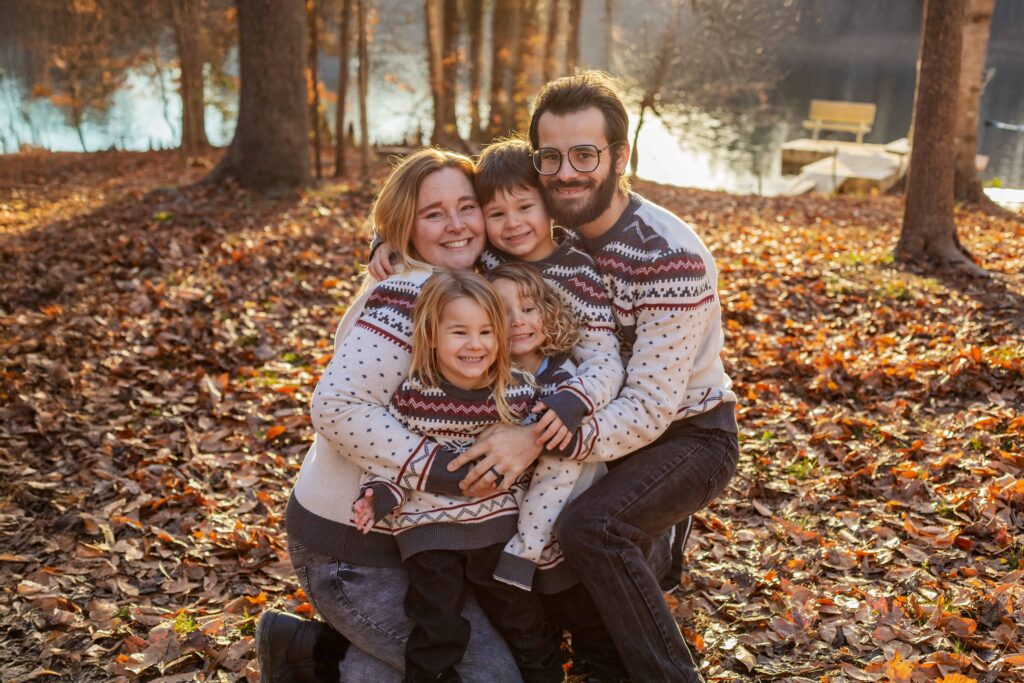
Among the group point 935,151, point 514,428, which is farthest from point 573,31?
point 514,428

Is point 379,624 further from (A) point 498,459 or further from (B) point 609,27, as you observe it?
(B) point 609,27

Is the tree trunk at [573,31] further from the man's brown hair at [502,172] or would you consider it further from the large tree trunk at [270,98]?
the man's brown hair at [502,172]

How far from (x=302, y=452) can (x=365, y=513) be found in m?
2.57

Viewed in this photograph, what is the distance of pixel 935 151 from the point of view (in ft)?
28.7

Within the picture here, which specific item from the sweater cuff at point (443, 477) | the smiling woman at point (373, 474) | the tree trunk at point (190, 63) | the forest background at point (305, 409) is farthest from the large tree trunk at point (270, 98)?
the sweater cuff at point (443, 477)

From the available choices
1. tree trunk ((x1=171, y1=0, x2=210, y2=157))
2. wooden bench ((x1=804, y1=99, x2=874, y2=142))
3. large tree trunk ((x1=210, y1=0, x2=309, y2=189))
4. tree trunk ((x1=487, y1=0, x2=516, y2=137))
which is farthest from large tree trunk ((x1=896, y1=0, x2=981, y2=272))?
wooden bench ((x1=804, y1=99, x2=874, y2=142))

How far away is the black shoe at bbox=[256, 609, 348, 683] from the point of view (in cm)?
319

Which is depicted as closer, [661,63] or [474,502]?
[474,502]

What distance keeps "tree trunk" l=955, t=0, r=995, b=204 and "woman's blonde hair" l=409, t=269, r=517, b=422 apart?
33.1 feet

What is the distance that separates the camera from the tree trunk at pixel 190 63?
17.5 meters

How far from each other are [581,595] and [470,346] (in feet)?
3.71

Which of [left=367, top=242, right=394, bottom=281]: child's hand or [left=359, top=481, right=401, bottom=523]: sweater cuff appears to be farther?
[left=367, top=242, right=394, bottom=281]: child's hand

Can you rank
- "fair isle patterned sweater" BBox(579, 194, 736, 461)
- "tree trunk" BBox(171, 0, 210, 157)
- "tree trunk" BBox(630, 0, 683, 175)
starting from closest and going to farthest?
1. "fair isle patterned sweater" BBox(579, 194, 736, 461)
2. "tree trunk" BBox(171, 0, 210, 157)
3. "tree trunk" BBox(630, 0, 683, 175)

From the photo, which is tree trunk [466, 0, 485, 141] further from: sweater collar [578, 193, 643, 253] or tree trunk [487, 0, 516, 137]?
sweater collar [578, 193, 643, 253]
